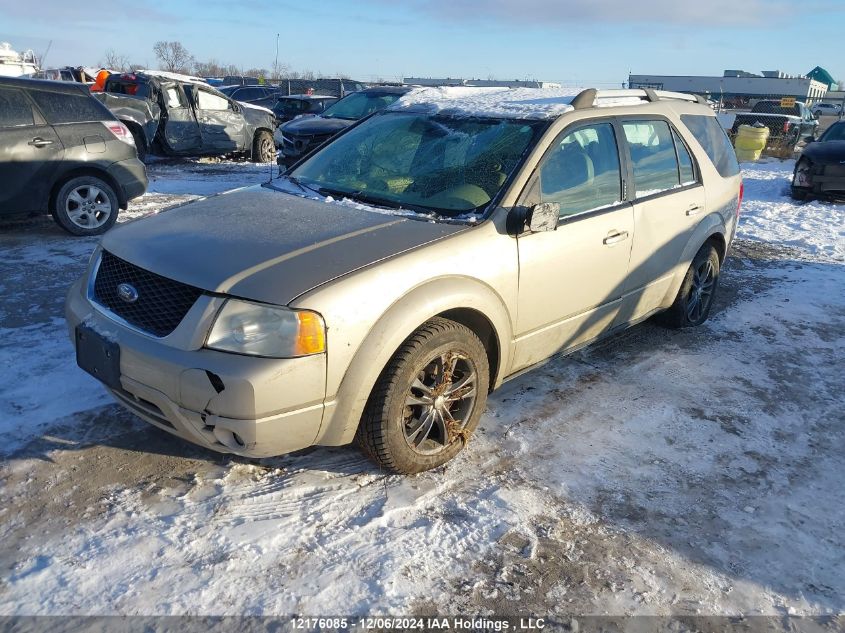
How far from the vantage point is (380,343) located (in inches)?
112

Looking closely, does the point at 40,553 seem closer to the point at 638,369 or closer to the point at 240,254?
the point at 240,254

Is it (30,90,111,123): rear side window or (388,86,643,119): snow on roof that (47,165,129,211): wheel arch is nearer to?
(30,90,111,123): rear side window

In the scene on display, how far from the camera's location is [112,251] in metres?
3.19

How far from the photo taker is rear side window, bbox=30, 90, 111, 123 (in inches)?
279

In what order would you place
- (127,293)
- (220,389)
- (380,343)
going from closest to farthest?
(220,389), (380,343), (127,293)

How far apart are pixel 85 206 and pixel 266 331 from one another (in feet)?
18.7

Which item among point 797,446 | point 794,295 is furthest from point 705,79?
point 797,446

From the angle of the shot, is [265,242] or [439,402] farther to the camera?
[439,402]

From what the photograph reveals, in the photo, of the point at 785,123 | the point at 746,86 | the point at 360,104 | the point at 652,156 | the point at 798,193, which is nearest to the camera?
the point at 652,156

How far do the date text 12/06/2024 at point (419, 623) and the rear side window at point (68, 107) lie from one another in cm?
669

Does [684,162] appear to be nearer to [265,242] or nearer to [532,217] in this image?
[532,217]

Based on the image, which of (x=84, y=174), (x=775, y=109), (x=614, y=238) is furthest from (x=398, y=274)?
(x=775, y=109)

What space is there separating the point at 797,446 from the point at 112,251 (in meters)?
3.72

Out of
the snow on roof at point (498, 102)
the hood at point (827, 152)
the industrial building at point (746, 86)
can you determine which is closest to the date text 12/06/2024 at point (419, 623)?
the snow on roof at point (498, 102)
